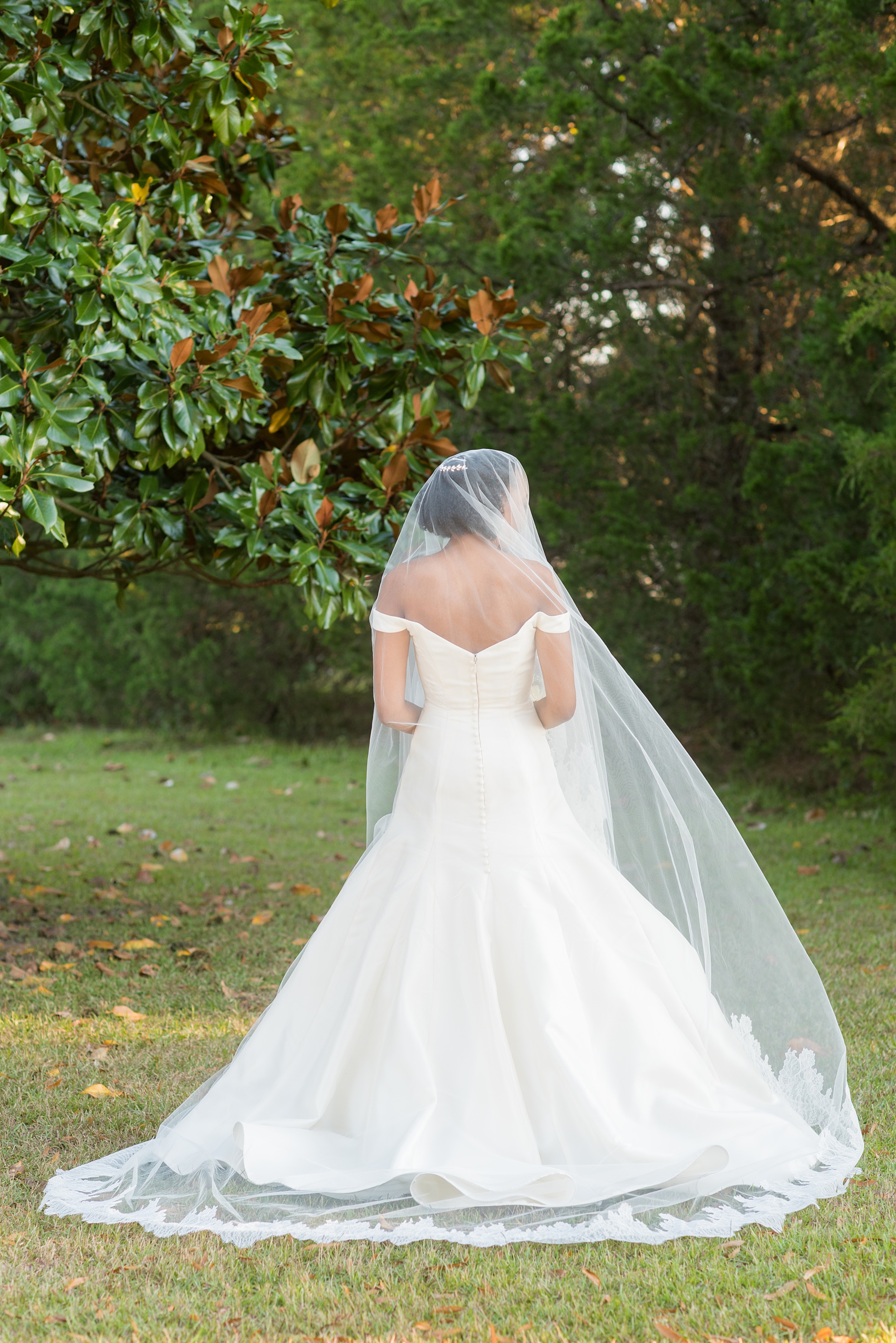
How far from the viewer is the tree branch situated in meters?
9.19

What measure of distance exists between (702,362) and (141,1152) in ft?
29.0

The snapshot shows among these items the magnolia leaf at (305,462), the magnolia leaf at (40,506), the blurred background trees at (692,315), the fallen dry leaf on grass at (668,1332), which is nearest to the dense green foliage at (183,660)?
the blurred background trees at (692,315)

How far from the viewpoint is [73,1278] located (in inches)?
113

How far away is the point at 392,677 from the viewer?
382 centimetres

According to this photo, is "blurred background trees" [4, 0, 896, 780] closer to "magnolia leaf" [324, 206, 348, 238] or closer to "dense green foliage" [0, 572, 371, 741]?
"magnolia leaf" [324, 206, 348, 238]

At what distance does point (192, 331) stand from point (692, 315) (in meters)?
6.73

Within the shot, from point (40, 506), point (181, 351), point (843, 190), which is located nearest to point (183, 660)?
point (843, 190)

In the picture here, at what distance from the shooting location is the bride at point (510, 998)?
3.21 metres

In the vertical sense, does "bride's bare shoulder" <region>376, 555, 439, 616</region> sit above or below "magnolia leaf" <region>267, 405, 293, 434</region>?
below

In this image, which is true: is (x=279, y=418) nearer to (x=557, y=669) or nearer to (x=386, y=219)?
(x=386, y=219)

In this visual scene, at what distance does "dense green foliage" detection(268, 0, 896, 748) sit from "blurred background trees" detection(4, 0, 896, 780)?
0.9 inches

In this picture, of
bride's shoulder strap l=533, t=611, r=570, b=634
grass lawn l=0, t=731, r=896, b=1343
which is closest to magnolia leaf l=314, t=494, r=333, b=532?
bride's shoulder strap l=533, t=611, r=570, b=634

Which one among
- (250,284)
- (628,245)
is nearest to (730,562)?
(628,245)

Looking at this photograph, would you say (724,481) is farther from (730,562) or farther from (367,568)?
(367,568)
